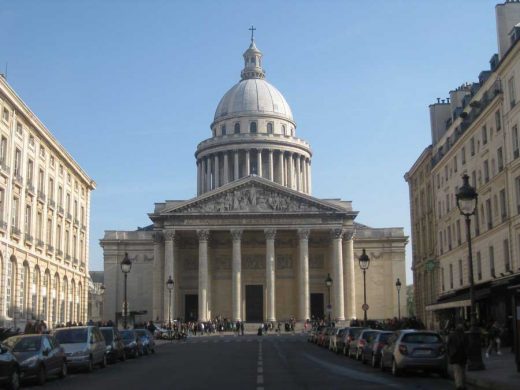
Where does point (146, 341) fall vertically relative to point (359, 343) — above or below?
below

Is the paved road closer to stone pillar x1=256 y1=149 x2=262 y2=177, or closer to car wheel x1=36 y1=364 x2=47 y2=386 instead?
car wheel x1=36 y1=364 x2=47 y2=386

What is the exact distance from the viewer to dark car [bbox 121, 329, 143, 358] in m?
38.4

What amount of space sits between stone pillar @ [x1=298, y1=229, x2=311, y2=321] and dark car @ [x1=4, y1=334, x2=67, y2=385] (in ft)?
227

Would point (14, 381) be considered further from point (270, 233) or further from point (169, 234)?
point (270, 233)

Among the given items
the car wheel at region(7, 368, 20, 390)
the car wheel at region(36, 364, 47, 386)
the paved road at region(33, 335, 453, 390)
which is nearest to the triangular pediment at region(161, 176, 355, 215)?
the paved road at region(33, 335, 453, 390)

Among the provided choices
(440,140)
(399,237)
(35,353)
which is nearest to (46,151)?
(440,140)

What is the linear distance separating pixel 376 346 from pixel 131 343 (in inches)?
560

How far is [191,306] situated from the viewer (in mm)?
102812

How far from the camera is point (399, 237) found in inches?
4284

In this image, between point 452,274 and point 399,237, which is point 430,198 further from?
point 399,237

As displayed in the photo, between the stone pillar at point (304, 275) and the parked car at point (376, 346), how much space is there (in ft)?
204

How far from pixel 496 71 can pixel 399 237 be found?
2565 inches

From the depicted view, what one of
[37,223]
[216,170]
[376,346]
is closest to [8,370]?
[376,346]

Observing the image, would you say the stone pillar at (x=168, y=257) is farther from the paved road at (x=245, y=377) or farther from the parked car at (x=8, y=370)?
the parked car at (x=8, y=370)
